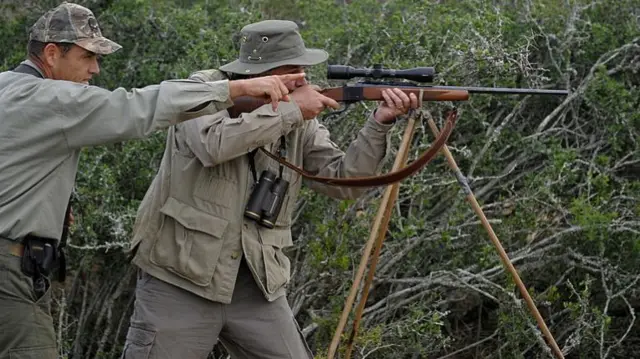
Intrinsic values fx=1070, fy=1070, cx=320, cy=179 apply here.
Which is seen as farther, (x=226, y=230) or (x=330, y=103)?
(x=330, y=103)

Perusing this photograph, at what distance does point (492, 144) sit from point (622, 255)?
3.50ft

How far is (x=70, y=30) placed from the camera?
12.6 feet

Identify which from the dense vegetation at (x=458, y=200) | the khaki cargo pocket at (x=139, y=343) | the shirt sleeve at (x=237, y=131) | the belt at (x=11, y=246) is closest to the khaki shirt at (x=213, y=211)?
the shirt sleeve at (x=237, y=131)

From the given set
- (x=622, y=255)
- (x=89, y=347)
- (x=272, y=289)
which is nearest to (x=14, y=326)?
(x=272, y=289)

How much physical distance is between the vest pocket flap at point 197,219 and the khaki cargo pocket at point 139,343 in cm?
44

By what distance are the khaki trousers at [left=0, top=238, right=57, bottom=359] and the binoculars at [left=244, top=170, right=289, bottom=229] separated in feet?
3.00

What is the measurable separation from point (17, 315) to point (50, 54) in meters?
0.94

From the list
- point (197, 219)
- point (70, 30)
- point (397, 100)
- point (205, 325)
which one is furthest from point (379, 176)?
point (70, 30)

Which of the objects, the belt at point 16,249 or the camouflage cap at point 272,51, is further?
the camouflage cap at point 272,51

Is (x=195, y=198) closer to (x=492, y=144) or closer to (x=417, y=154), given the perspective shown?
(x=417, y=154)

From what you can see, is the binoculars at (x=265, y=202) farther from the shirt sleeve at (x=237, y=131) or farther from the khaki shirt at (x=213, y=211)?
the shirt sleeve at (x=237, y=131)

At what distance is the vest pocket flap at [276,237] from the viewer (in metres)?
4.27

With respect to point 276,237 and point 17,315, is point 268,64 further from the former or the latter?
point 17,315

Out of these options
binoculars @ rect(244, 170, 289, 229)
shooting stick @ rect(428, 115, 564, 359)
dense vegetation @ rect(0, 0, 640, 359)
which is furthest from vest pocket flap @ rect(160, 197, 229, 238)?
dense vegetation @ rect(0, 0, 640, 359)
